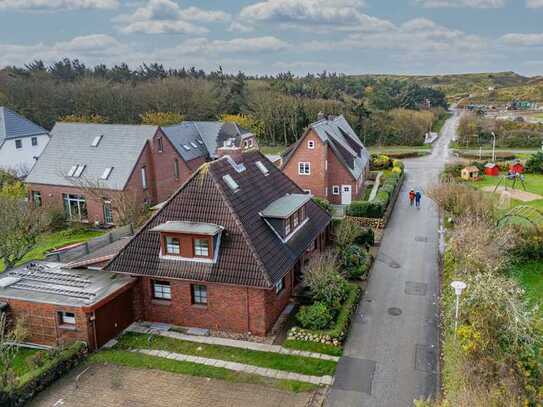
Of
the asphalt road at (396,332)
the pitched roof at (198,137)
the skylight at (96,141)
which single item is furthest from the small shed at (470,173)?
the skylight at (96,141)

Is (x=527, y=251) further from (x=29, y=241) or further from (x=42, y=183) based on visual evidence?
(x=42, y=183)

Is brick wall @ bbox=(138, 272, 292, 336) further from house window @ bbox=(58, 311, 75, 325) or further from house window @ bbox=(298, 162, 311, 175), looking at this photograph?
house window @ bbox=(298, 162, 311, 175)

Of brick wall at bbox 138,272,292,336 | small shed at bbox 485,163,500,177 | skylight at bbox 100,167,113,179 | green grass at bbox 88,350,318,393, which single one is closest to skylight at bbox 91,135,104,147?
skylight at bbox 100,167,113,179

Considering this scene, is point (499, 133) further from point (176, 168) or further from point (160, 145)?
point (160, 145)

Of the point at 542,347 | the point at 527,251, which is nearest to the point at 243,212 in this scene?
the point at 542,347

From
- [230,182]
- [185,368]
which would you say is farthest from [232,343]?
[230,182]

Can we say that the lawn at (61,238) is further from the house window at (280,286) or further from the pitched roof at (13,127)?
the pitched roof at (13,127)

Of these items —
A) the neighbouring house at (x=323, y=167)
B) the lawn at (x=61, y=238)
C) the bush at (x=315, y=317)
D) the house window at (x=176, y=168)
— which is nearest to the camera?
the bush at (x=315, y=317)
